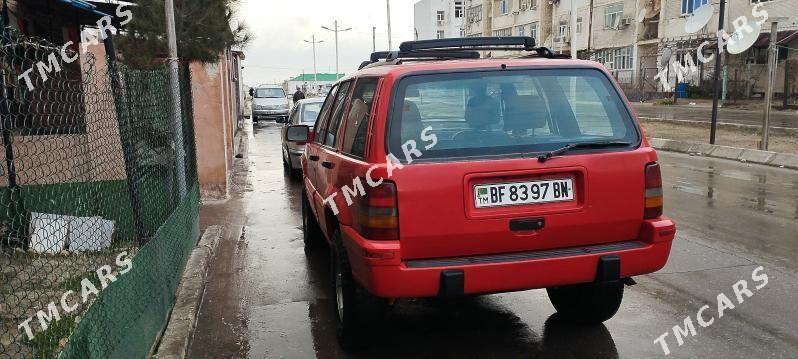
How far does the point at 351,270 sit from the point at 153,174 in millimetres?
2420

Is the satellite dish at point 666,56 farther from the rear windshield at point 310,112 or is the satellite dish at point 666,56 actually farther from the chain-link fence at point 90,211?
the chain-link fence at point 90,211

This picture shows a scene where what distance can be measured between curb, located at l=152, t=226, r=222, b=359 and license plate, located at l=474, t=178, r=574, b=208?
209 cm

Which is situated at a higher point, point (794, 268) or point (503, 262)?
point (503, 262)

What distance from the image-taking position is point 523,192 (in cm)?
350

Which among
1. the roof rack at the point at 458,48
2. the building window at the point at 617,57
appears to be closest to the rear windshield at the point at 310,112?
the roof rack at the point at 458,48

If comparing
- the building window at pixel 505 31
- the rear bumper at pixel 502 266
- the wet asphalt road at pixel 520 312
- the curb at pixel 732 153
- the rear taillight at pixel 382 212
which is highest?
the building window at pixel 505 31

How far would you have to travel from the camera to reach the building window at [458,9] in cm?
7950

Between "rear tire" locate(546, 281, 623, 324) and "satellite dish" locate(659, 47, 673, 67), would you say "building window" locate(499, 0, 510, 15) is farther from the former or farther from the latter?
"rear tire" locate(546, 281, 623, 324)

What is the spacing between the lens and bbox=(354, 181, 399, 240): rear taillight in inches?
132

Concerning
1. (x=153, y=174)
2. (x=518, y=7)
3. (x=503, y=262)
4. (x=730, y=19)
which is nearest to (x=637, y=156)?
(x=503, y=262)

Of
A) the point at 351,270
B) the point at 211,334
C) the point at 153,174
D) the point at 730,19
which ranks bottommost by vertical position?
the point at 211,334

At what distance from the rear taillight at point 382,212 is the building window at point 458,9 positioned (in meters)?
78.8

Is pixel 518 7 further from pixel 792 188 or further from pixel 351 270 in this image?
pixel 351 270

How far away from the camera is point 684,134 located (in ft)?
61.9
